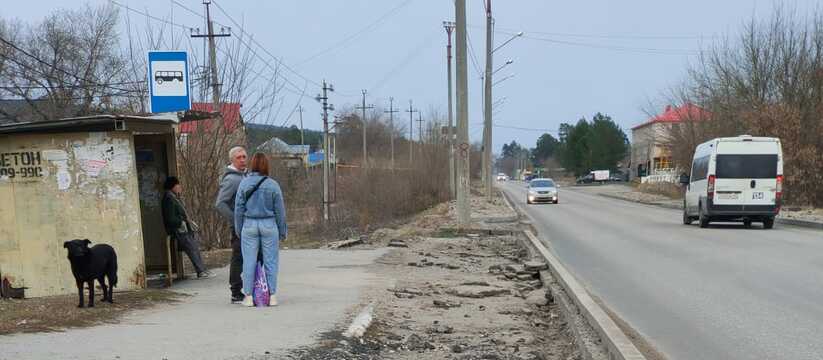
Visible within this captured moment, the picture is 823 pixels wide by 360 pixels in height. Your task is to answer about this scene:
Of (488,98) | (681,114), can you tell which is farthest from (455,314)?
(681,114)

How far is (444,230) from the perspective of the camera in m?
20.5

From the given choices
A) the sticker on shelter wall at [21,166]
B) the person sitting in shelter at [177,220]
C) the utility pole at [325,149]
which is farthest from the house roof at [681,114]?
the sticker on shelter wall at [21,166]

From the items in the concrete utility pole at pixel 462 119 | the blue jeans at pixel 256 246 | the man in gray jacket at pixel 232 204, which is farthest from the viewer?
the concrete utility pole at pixel 462 119

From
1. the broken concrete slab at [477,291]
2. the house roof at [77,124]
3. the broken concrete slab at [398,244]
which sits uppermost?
the house roof at [77,124]

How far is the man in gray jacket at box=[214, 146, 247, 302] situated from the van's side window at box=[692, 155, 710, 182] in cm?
1761

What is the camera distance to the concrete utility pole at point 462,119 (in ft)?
66.7

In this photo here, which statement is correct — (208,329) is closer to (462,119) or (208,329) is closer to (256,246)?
(256,246)

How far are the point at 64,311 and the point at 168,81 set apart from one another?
11.0ft

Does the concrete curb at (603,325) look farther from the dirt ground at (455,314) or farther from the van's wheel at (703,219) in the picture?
the van's wheel at (703,219)

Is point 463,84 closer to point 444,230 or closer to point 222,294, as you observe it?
point 444,230

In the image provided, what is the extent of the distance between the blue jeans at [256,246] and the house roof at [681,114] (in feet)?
128

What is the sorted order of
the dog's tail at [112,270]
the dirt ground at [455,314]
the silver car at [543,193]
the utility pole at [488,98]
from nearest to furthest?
the dirt ground at [455,314], the dog's tail at [112,270], the utility pole at [488,98], the silver car at [543,193]

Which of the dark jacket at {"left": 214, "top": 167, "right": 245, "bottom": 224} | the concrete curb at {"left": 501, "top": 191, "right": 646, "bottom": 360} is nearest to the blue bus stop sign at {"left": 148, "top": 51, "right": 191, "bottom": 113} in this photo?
the dark jacket at {"left": 214, "top": 167, "right": 245, "bottom": 224}

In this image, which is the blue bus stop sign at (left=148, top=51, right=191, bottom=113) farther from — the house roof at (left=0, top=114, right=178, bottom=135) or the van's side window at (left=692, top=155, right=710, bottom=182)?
the van's side window at (left=692, top=155, right=710, bottom=182)
